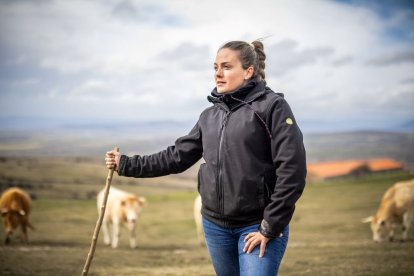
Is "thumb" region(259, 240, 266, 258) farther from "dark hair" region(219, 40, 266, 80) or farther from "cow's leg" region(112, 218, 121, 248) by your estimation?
"cow's leg" region(112, 218, 121, 248)

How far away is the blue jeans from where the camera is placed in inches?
134

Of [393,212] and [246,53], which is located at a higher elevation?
[246,53]

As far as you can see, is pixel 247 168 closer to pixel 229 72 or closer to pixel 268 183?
pixel 268 183

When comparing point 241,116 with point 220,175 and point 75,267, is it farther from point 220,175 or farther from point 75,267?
point 75,267

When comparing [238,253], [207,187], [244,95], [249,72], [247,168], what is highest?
[249,72]

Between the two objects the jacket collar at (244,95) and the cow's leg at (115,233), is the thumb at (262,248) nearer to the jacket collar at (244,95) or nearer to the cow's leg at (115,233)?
the jacket collar at (244,95)

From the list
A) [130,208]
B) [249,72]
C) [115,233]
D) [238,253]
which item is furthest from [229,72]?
[130,208]

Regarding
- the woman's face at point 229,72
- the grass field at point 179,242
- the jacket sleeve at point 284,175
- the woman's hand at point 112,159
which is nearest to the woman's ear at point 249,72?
the woman's face at point 229,72

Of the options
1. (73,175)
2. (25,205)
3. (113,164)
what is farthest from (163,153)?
(73,175)

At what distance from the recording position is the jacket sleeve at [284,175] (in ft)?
10.7

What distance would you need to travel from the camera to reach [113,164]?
4355 mm

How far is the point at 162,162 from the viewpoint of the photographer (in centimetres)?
435

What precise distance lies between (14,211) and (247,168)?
1440 cm

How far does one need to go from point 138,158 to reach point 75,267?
274 inches
